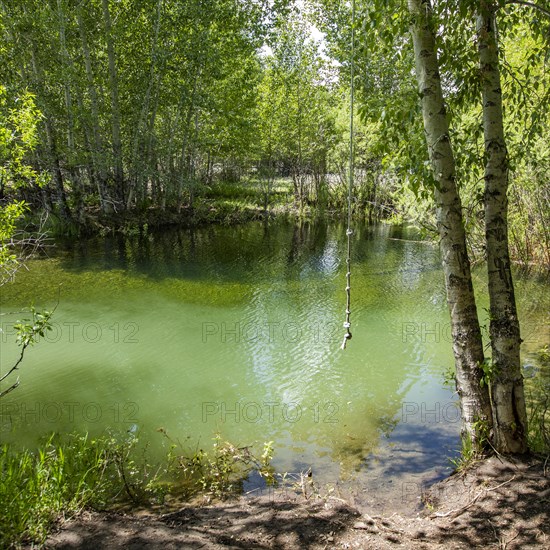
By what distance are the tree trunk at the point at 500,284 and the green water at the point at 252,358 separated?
1.22m

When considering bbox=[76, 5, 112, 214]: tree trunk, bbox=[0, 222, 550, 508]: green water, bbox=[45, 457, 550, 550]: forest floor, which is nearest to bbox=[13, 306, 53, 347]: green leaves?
bbox=[45, 457, 550, 550]: forest floor

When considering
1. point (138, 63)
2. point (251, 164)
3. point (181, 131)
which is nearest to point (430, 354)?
point (138, 63)

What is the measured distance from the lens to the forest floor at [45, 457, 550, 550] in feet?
9.83

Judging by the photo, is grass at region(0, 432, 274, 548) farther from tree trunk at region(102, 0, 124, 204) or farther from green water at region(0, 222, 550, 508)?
tree trunk at region(102, 0, 124, 204)

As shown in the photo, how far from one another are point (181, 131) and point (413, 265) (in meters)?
15.5

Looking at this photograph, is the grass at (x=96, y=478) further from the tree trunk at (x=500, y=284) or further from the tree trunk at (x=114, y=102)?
the tree trunk at (x=114, y=102)

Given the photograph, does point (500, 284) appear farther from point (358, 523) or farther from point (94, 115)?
point (94, 115)

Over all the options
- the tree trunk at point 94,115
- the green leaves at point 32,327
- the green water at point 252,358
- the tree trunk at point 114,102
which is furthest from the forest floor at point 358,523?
the tree trunk at point 114,102

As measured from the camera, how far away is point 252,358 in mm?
8070

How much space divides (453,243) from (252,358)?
489 centimetres

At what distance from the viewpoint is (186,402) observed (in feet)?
21.4

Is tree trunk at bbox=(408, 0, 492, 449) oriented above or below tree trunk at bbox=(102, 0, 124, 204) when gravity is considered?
below

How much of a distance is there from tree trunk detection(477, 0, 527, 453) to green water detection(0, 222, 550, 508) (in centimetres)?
122

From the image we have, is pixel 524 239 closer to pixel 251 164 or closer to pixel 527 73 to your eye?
pixel 527 73
